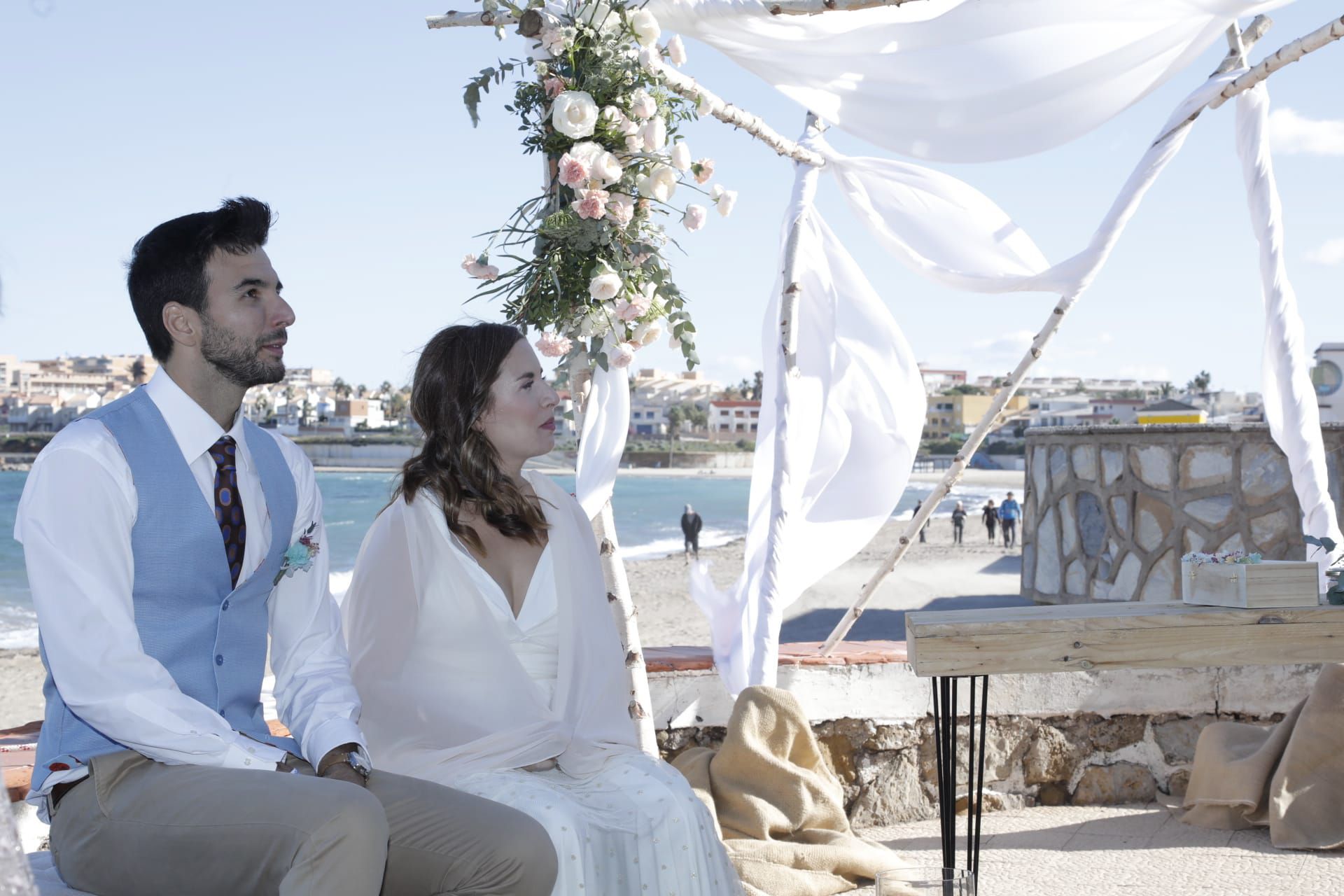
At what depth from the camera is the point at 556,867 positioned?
2.16 meters

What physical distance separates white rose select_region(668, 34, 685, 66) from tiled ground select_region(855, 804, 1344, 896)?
256 centimetres

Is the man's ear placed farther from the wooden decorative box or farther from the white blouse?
the wooden decorative box

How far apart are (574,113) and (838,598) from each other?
54.3 feet

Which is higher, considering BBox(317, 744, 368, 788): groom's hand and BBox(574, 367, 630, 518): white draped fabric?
BBox(574, 367, 630, 518): white draped fabric

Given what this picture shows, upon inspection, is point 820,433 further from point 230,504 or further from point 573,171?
point 230,504

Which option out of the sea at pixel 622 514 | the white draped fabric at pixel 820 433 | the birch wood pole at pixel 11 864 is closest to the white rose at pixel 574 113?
the white draped fabric at pixel 820 433

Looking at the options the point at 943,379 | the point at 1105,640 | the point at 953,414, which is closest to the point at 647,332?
the point at 1105,640

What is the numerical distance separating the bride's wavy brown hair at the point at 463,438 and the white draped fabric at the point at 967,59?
1551 mm

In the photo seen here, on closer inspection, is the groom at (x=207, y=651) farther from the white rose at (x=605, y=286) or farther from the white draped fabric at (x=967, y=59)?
the white draped fabric at (x=967, y=59)

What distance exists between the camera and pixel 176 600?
2.14 metres

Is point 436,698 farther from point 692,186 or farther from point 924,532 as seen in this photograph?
point 924,532

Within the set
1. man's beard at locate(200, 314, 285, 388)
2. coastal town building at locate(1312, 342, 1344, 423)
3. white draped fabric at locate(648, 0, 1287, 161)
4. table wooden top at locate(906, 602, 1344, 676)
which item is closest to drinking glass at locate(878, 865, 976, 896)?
table wooden top at locate(906, 602, 1344, 676)

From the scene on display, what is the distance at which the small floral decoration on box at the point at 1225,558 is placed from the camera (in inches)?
122

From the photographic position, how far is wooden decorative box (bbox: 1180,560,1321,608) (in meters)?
3.01
